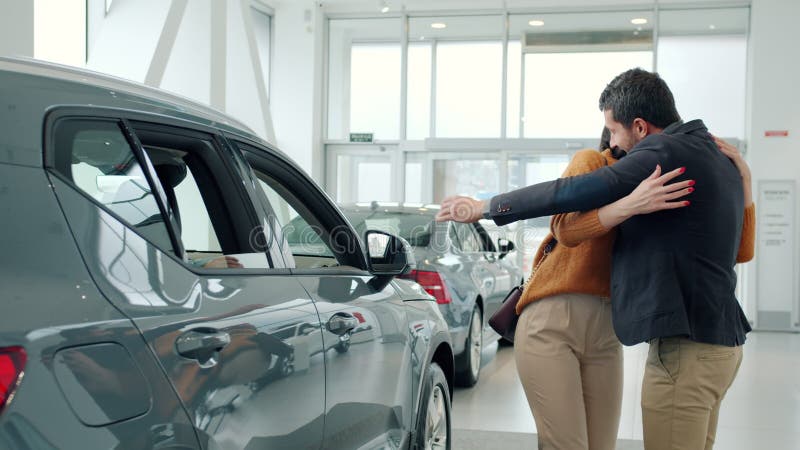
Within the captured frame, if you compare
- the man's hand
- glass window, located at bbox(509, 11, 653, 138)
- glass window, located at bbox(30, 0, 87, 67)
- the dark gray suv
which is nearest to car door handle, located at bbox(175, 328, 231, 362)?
the man's hand

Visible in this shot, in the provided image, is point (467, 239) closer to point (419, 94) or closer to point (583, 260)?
point (583, 260)

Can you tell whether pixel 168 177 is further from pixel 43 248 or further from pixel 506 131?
pixel 506 131

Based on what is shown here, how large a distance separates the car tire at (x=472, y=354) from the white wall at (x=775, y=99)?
22.3 feet

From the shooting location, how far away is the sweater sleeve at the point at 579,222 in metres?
2.28

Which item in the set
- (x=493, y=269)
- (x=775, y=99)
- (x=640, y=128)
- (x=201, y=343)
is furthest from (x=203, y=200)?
(x=775, y=99)

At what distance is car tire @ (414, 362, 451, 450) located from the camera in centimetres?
300

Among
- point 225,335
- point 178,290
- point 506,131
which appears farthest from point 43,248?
point 506,131

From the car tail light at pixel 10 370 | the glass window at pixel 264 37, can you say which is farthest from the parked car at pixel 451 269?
the glass window at pixel 264 37

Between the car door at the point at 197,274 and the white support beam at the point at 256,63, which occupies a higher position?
the white support beam at the point at 256,63

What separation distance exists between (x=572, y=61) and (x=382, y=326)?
1128 cm

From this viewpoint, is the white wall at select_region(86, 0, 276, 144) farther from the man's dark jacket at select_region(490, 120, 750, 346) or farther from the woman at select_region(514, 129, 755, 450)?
the man's dark jacket at select_region(490, 120, 750, 346)

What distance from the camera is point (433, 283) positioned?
18.9 ft

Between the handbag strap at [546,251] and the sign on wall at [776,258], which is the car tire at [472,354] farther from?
the sign on wall at [776,258]

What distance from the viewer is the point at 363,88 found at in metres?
14.0
